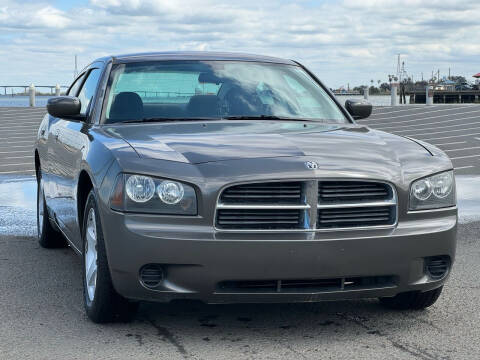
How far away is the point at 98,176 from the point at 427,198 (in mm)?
1765

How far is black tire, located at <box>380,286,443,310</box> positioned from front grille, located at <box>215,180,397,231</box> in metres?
0.88

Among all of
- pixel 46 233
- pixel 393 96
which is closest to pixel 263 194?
pixel 46 233

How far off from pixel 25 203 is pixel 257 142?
7104 mm

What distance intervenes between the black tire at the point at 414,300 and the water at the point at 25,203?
441 cm

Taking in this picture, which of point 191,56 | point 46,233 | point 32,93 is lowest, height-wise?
point 32,93

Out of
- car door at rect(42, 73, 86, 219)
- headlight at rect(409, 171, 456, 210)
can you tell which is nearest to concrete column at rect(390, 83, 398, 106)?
car door at rect(42, 73, 86, 219)

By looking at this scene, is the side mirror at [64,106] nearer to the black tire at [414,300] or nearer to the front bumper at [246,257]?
the front bumper at [246,257]

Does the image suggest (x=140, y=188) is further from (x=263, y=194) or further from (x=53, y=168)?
(x=53, y=168)

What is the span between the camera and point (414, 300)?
5.36m

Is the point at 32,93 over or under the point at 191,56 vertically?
under

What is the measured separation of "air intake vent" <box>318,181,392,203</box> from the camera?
4.62m

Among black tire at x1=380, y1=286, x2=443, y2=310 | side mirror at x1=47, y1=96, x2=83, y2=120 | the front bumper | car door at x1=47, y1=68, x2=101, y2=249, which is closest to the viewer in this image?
the front bumper

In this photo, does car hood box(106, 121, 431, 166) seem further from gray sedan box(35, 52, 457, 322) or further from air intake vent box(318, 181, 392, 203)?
air intake vent box(318, 181, 392, 203)

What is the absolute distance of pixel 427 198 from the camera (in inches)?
193
